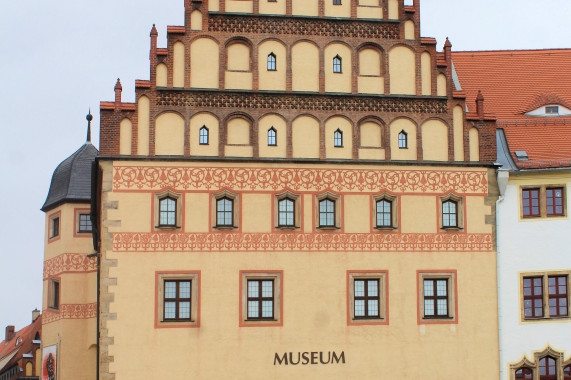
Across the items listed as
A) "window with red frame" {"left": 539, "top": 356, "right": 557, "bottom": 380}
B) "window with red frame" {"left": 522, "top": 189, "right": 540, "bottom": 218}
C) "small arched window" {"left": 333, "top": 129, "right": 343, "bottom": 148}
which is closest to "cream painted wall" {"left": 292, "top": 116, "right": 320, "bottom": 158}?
"small arched window" {"left": 333, "top": 129, "right": 343, "bottom": 148}

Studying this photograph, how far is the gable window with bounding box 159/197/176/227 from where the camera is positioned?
102 ft

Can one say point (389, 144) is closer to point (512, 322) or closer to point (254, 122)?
point (254, 122)

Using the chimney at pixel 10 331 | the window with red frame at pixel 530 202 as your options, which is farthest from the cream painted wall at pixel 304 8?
the chimney at pixel 10 331

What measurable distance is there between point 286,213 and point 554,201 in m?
8.03

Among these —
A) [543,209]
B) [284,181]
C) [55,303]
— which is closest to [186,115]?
[284,181]

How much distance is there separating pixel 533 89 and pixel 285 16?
30.1 ft

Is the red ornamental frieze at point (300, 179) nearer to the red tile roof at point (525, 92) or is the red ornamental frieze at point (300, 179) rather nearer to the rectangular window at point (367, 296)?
the red tile roof at point (525, 92)

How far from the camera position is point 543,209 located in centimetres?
3262

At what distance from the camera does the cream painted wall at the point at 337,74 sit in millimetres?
32531

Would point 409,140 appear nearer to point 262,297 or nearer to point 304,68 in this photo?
point 304,68

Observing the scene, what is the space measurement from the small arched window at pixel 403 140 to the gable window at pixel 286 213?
12.3 ft

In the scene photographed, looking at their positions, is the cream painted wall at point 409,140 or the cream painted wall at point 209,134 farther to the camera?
the cream painted wall at point 409,140

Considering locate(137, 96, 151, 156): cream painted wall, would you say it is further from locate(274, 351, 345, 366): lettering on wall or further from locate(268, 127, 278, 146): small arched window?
locate(274, 351, 345, 366): lettering on wall

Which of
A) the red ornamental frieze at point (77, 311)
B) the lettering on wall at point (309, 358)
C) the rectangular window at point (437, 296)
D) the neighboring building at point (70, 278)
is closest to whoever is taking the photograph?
the lettering on wall at point (309, 358)
